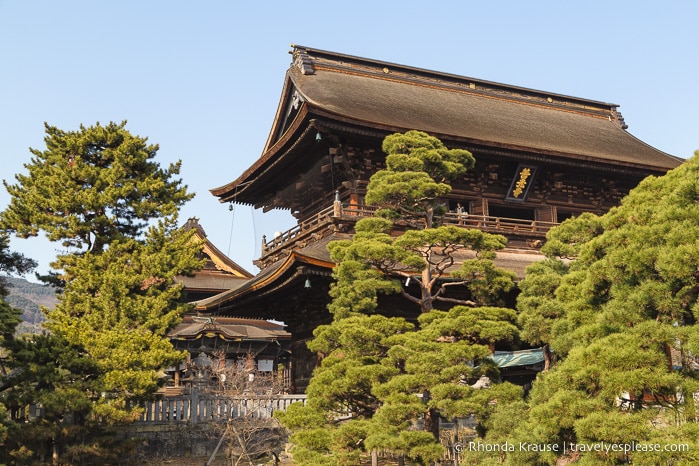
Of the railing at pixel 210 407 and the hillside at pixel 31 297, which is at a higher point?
→ the hillside at pixel 31 297

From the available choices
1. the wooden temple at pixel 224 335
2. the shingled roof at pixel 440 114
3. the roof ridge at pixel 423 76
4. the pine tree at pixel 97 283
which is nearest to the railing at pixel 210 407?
the pine tree at pixel 97 283

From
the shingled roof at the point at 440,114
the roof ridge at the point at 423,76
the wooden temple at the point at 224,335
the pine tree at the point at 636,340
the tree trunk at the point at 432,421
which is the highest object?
the roof ridge at the point at 423,76

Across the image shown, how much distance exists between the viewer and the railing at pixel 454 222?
61.3 feet

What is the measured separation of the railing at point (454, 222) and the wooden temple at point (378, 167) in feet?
0.13

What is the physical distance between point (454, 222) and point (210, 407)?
318 inches

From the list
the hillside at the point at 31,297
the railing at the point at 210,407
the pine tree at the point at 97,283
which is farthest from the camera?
the hillside at the point at 31,297

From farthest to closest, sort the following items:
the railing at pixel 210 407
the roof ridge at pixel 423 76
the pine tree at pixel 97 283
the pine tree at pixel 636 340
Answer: the roof ridge at pixel 423 76
the railing at pixel 210 407
the pine tree at pixel 97 283
the pine tree at pixel 636 340

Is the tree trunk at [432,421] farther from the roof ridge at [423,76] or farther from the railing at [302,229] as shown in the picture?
the roof ridge at [423,76]

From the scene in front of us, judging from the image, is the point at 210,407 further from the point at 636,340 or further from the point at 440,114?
the point at 636,340

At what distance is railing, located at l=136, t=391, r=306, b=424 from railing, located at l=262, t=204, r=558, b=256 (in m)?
4.63

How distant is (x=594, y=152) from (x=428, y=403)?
13294 mm

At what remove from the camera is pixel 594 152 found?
2228cm

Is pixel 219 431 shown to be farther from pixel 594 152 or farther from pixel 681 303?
pixel 594 152

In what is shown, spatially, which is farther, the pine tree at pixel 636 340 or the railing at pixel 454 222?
the railing at pixel 454 222
